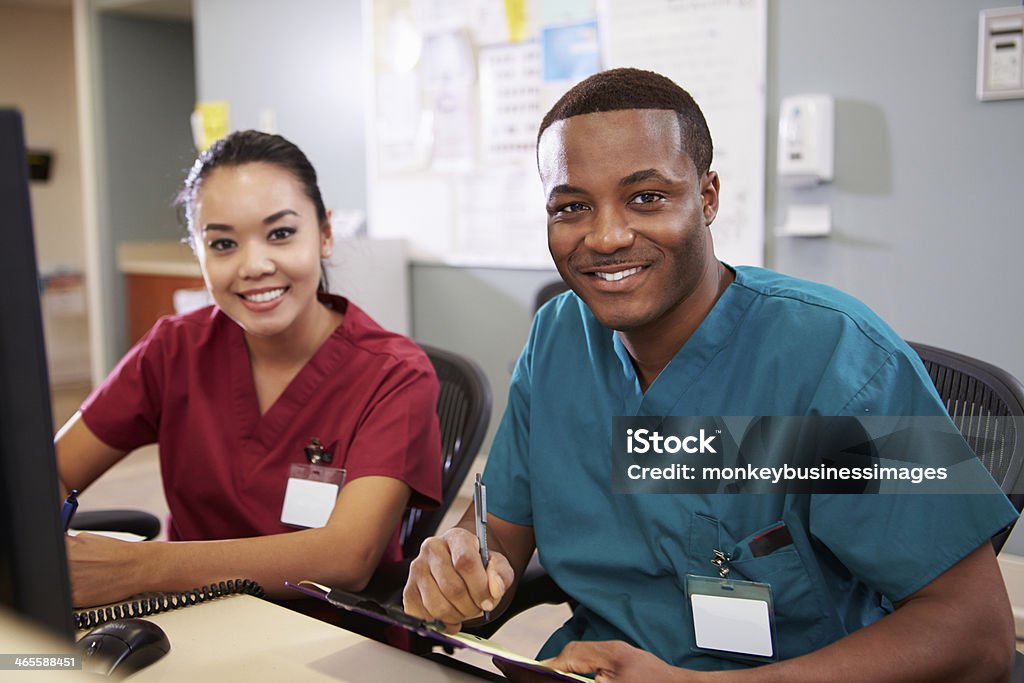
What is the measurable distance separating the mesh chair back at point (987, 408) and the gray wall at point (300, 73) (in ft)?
9.93

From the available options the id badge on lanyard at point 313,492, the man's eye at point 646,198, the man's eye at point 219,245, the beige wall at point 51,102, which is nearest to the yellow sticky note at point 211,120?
the beige wall at point 51,102

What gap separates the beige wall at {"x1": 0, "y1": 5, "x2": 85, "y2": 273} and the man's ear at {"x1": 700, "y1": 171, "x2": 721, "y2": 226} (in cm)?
587

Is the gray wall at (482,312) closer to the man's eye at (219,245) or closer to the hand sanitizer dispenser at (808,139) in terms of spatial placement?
the hand sanitizer dispenser at (808,139)

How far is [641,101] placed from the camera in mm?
1102

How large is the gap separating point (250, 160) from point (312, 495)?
0.54 m

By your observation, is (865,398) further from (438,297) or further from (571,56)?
(438,297)

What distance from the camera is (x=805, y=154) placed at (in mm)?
2670

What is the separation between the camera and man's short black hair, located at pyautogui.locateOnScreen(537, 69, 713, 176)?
110 cm

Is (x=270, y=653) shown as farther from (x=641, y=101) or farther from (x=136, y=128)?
(x=136, y=128)

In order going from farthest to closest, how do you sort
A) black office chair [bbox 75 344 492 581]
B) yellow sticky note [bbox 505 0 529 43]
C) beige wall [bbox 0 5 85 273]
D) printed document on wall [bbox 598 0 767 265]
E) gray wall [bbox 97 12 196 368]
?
1. beige wall [bbox 0 5 85 273]
2. gray wall [bbox 97 12 196 368]
3. yellow sticky note [bbox 505 0 529 43]
4. printed document on wall [bbox 598 0 767 265]
5. black office chair [bbox 75 344 492 581]

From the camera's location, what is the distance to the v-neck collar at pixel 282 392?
1491 millimetres

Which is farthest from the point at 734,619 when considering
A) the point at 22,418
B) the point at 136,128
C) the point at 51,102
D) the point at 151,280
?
the point at 51,102

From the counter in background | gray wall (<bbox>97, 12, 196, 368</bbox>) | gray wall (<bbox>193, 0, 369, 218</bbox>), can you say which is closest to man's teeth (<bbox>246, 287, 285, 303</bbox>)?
gray wall (<bbox>193, 0, 369, 218</bbox>)

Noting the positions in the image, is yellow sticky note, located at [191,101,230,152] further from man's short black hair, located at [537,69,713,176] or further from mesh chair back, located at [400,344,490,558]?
man's short black hair, located at [537,69,713,176]
